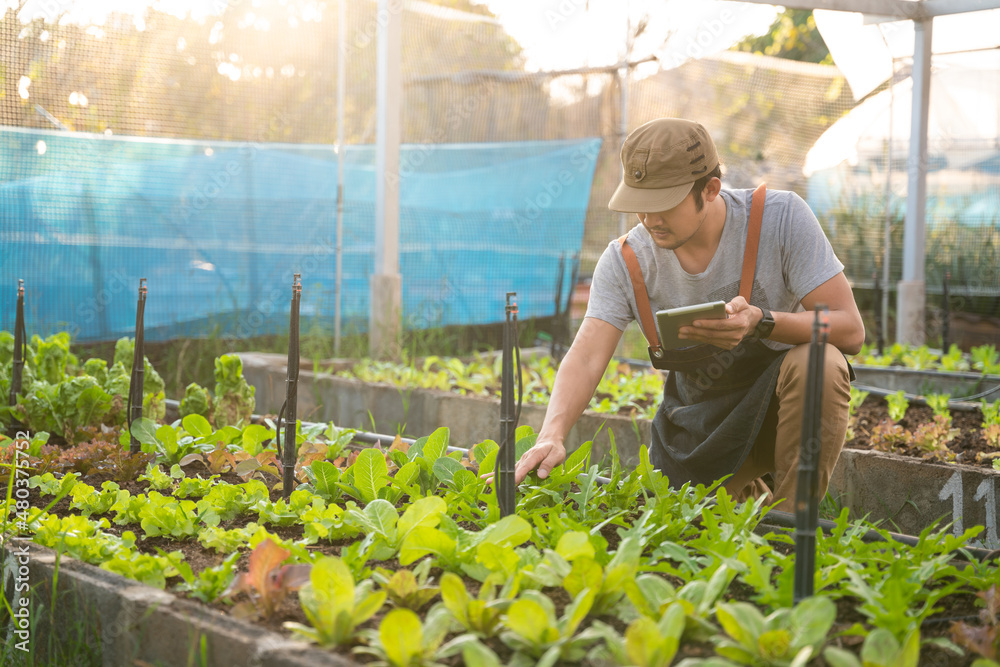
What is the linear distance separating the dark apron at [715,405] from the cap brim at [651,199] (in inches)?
17.7

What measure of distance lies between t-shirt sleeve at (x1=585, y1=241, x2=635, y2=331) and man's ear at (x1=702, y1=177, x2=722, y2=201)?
0.31 meters

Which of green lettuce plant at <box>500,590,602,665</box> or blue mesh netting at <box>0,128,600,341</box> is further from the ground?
blue mesh netting at <box>0,128,600,341</box>

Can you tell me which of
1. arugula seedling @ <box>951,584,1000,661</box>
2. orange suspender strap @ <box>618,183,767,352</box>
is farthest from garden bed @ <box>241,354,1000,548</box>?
arugula seedling @ <box>951,584,1000,661</box>

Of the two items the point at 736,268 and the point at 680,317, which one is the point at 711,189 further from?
the point at 680,317

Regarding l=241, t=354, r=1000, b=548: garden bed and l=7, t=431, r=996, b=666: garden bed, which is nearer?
l=7, t=431, r=996, b=666: garden bed

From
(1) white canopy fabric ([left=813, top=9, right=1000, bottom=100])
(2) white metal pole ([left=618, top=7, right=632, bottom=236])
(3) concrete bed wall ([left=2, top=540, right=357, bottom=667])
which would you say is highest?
(1) white canopy fabric ([left=813, top=9, right=1000, bottom=100])

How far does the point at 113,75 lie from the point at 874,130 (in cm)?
680

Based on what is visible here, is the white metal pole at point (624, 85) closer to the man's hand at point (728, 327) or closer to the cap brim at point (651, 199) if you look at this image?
the cap brim at point (651, 199)

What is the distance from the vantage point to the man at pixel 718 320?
223cm

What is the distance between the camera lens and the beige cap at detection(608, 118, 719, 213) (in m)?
2.22

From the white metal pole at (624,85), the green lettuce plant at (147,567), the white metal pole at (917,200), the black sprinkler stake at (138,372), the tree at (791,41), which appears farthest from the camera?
→ the tree at (791,41)

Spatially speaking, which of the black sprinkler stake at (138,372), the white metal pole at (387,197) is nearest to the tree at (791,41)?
the white metal pole at (387,197)

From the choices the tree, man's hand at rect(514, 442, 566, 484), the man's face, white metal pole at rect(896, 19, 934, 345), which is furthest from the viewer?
the tree

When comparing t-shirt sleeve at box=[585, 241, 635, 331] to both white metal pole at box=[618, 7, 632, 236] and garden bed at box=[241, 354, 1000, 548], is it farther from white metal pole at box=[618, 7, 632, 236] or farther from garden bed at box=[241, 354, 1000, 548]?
white metal pole at box=[618, 7, 632, 236]
